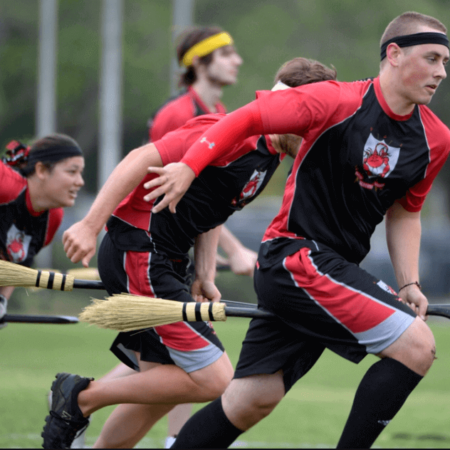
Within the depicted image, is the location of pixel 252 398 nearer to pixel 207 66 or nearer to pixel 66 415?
pixel 66 415

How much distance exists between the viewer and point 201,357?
4.07 meters

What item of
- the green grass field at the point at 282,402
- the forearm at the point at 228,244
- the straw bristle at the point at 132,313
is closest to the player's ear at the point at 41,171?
the forearm at the point at 228,244

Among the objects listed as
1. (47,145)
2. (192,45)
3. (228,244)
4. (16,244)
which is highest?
(192,45)

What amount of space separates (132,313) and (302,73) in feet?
4.39

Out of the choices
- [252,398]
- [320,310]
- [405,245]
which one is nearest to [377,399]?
[320,310]

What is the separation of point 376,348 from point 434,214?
32.7 m

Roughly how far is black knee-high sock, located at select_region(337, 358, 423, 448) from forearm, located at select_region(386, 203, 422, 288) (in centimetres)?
72

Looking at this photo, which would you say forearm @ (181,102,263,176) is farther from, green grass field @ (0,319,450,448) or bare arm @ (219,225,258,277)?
green grass field @ (0,319,450,448)

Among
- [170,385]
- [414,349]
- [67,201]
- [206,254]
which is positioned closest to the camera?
[414,349]

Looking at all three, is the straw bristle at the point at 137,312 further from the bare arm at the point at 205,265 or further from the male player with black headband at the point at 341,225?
the bare arm at the point at 205,265

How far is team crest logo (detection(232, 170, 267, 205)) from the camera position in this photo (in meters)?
3.99

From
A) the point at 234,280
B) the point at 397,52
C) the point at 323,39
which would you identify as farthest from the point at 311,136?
the point at 323,39

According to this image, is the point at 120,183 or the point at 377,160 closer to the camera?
the point at 377,160

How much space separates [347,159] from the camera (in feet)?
11.5
